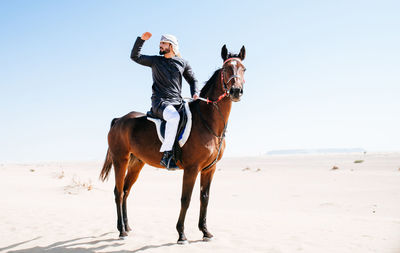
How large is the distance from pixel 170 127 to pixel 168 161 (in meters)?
0.62

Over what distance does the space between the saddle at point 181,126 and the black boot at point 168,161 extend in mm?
120

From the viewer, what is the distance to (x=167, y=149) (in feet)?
16.7

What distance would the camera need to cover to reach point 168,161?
17.2ft

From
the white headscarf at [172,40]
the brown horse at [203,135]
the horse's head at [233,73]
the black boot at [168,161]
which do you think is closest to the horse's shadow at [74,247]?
the brown horse at [203,135]

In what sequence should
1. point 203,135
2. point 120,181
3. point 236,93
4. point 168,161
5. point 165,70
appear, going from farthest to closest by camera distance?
1. point 120,181
2. point 165,70
3. point 168,161
4. point 203,135
5. point 236,93

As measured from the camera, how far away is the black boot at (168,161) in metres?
5.23

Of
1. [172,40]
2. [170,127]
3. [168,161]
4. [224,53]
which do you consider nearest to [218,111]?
[170,127]

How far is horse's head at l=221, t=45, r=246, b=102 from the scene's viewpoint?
4.45 m

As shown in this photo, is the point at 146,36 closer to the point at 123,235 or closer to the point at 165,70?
the point at 165,70

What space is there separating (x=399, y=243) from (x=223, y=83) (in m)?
4.36

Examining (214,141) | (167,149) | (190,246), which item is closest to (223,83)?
(214,141)

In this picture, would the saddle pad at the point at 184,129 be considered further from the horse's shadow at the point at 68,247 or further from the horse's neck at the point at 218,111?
the horse's shadow at the point at 68,247

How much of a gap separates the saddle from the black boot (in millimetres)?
120

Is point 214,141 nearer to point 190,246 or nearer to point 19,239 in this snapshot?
point 190,246
